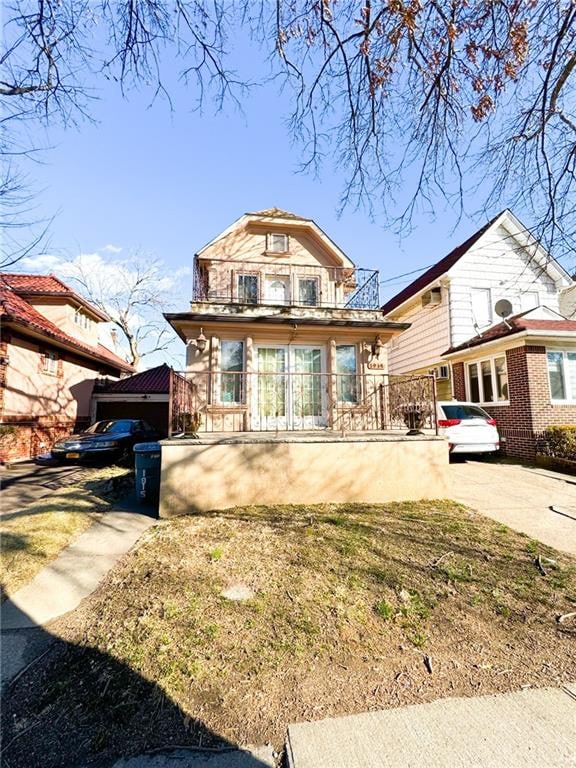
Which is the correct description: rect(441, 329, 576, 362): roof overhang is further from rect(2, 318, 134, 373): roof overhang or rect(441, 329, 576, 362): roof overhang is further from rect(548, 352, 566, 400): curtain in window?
rect(2, 318, 134, 373): roof overhang

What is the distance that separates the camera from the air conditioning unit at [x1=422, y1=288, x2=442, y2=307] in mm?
13159

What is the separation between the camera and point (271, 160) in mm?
4562

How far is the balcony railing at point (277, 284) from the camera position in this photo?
10477mm

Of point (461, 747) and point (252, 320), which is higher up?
point (252, 320)

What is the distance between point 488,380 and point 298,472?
8.28 meters

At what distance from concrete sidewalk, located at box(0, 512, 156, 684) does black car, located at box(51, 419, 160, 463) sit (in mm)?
5241

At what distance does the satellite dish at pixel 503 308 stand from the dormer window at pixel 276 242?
321 inches

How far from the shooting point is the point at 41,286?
1431 cm

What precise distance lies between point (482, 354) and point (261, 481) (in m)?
8.97

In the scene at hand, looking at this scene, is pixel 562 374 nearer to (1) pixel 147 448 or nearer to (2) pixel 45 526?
(1) pixel 147 448

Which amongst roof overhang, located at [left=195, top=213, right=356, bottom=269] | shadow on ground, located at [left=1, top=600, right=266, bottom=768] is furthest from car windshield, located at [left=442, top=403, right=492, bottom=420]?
shadow on ground, located at [left=1, top=600, right=266, bottom=768]

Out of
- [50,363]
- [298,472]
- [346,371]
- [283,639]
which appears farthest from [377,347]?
[50,363]

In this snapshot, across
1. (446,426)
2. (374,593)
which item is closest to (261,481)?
(374,593)

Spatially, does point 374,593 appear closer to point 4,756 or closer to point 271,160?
point 4,756
